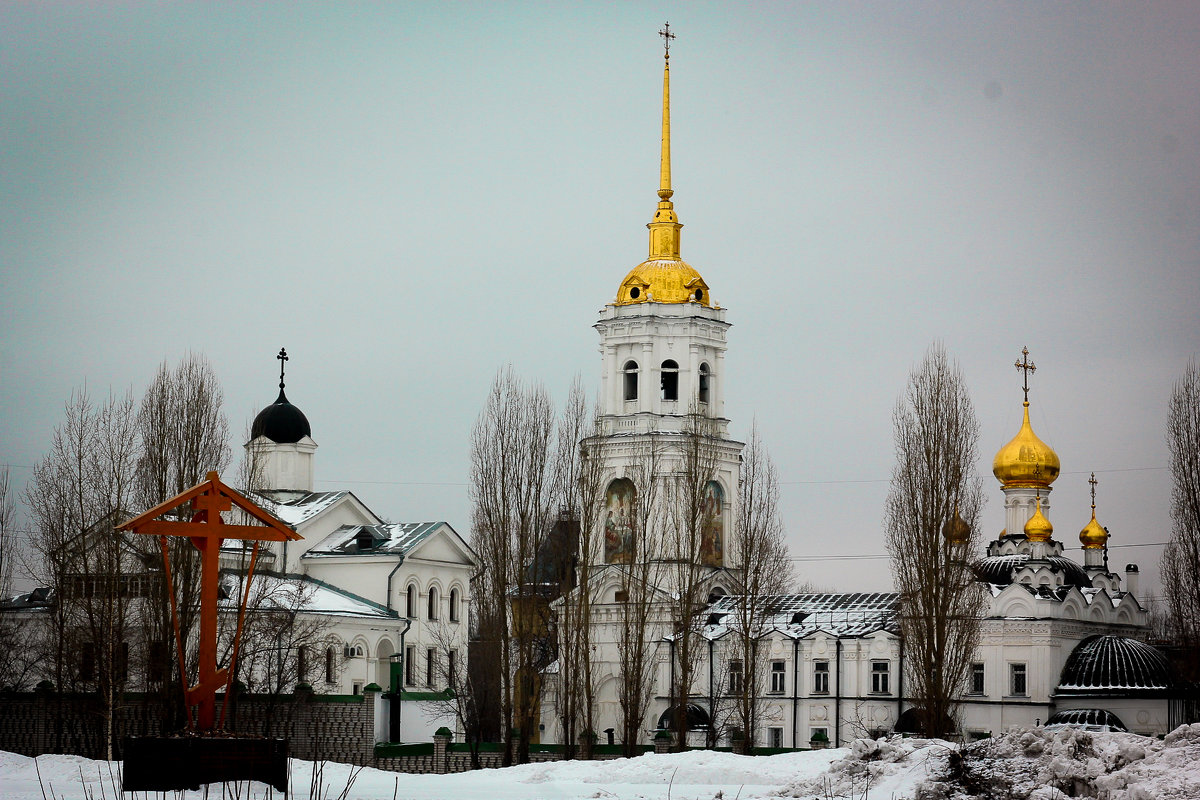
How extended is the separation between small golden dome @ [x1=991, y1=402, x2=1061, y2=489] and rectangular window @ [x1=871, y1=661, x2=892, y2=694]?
11.8m

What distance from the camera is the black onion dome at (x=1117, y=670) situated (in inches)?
1871

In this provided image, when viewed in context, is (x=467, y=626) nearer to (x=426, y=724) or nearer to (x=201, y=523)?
(x=426, y=724)

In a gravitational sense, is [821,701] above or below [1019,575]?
below

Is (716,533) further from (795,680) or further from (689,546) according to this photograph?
(689,546)

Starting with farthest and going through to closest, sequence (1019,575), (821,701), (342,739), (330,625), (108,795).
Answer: (1019,575), (821,701), (330,625), (342,739), (108,795)

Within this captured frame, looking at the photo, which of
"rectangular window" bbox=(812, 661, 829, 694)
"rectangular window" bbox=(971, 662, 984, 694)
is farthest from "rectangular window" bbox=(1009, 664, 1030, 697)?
"rectangular window" bbox=(812, 661, 829, 694)

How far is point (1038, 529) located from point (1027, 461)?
2.47 m

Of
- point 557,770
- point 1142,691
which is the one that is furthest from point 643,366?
point 557,770

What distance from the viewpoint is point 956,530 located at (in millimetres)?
38688

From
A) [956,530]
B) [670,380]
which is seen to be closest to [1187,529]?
[956,530]

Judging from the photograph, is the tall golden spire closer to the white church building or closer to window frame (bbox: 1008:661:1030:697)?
the white church building

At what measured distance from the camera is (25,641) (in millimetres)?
45531

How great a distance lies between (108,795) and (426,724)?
1079 inches

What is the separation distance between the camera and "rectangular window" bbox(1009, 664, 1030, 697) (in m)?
49.6
